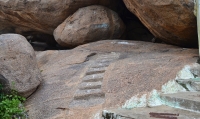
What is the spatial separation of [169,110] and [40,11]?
5940 millimetres

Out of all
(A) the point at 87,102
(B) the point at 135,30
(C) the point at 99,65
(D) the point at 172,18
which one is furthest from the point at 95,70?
(B) the point at 135,30

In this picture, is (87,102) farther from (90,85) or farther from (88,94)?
(90,85)

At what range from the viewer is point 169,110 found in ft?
8.95

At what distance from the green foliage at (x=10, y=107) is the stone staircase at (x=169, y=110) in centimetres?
123

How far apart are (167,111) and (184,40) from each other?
3.06m

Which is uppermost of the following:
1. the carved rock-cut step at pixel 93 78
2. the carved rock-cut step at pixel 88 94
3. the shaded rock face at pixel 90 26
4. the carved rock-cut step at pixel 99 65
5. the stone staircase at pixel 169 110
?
the stone staircase at pixel 169 110

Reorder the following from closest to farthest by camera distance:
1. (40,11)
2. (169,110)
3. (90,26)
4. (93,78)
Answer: (169,110), (93,78), (90,26), (40,11)

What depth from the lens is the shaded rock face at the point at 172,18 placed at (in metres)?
4.59

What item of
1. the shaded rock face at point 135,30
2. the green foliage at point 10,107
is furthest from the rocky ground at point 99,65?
the shaded rock face at point 135,30

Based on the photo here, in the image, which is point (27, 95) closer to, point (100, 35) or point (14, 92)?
point (14, 92)

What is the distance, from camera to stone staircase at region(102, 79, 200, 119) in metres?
2.55

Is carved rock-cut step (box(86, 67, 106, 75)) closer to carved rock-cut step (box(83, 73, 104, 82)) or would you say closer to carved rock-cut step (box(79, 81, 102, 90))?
carved rock-cut step (box(83, 73, 104, 82))

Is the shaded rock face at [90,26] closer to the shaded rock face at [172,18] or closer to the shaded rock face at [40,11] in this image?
the shaded rock face at [40,11]

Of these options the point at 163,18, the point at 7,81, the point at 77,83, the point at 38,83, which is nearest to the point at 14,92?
the point at 7,81
